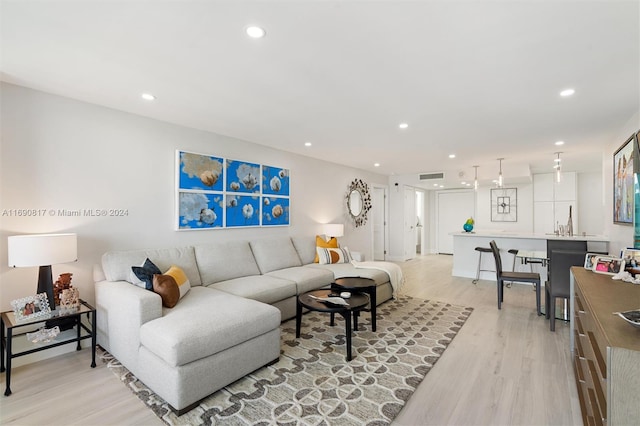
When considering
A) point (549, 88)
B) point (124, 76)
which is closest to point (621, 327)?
point (549, 88)

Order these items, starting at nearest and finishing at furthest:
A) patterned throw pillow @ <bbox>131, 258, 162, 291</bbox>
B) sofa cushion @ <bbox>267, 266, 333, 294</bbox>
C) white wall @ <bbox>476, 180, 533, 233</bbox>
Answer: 1. patterned throw pillow @ <bbox>131, 258, 162, 291</bbox>
2. sofa cushion @ <bbox>267, 266, 333, 294</bbox>
3. white wall @ <bbox>476, 180, 533, 233</bbox>

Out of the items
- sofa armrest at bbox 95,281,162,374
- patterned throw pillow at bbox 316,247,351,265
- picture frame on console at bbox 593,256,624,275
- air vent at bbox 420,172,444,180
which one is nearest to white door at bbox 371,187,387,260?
air vent at bbox 420,172,444,180

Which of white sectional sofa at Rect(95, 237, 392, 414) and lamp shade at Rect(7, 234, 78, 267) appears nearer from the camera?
white sectional sofa at Rect(95, 237, 392, 414)

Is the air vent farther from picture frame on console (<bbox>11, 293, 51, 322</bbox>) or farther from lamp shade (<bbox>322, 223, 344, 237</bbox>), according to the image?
picture frame on console (<bbox>11, 293, 51, 322</bbox>)

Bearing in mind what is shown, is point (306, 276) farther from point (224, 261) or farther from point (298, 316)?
point (224, 261)

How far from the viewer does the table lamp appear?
2.25m

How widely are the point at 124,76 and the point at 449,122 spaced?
3172 millimetres

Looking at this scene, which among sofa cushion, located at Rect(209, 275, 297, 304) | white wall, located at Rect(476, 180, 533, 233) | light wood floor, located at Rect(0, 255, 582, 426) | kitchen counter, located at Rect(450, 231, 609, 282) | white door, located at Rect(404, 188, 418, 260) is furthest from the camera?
white door, located at Rect(404, 188, 418, 260)

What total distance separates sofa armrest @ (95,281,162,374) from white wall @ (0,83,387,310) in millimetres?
413

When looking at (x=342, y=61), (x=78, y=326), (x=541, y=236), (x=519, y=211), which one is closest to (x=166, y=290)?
(x=78, y=326)

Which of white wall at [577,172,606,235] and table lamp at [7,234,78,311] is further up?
white wall at [577,172,606,235]

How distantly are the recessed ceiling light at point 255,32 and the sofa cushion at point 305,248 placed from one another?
3.30 m

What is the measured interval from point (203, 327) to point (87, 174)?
1.99 m

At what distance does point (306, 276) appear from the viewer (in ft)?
12.5
